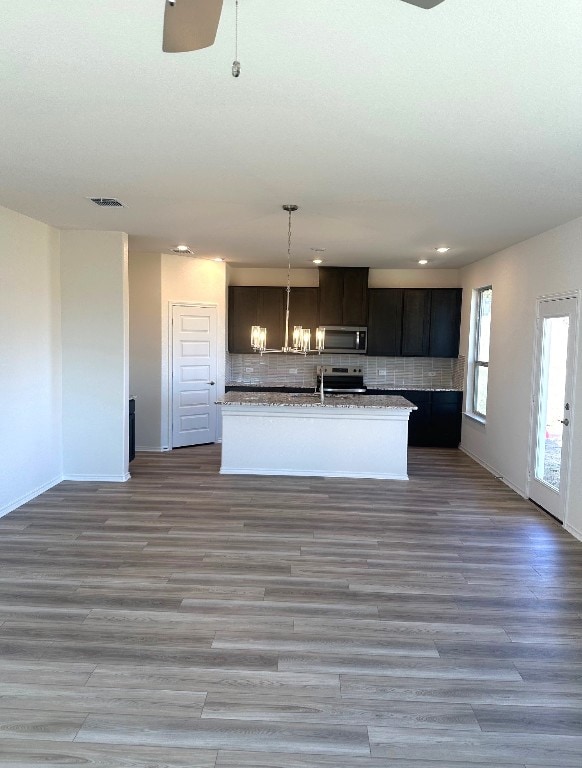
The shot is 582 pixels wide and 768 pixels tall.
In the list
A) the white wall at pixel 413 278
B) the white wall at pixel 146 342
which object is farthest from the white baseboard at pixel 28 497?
the white wall at pixel 413 278

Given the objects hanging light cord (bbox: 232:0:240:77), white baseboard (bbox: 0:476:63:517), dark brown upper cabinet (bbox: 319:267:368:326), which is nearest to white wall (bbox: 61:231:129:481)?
white baseboard (bbox: 0:476:63:517)

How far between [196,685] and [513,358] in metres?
5.04

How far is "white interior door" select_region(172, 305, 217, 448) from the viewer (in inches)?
303

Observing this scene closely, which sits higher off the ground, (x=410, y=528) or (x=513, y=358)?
(x=513, y=358)

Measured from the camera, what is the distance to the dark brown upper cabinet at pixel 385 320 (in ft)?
27.6

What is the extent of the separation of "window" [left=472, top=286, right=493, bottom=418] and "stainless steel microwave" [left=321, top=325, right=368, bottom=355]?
1.67 m

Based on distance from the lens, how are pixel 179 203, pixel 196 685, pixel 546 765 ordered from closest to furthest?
1. pixel 546 765
2. pixel 196 685
3. pixel 179 203

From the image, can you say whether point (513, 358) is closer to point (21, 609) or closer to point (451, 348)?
point (451, 348)

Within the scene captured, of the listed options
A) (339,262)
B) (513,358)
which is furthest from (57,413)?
(513,358)

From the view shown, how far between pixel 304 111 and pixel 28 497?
4.52m

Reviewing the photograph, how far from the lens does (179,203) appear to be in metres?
4.52

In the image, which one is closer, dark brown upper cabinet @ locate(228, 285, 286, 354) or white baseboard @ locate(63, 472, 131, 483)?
white baseboard @ locate(63, 472, 131, 483)

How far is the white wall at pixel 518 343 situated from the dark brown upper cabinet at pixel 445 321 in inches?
29.2

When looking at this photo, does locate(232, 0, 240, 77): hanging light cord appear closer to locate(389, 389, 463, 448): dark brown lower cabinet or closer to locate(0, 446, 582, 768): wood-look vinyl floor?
locate(0, 446, 582, 768): wood-look vinyl floor
